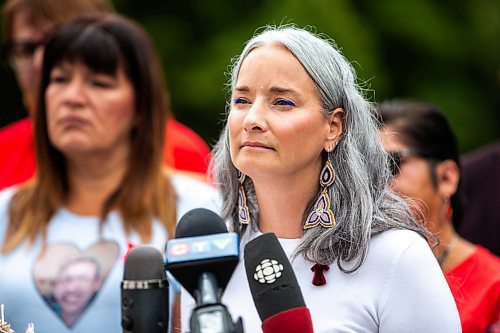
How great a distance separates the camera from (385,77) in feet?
31.8

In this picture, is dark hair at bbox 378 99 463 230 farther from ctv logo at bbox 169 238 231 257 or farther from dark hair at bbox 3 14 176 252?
ctv logo at bbox 169 238 231 257

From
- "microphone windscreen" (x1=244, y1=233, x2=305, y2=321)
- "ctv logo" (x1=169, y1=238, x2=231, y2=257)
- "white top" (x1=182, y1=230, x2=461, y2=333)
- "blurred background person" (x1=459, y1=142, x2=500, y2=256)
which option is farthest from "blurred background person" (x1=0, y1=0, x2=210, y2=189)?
"ctv logo" (x1=169, y1=238, x2=231, y2=257)

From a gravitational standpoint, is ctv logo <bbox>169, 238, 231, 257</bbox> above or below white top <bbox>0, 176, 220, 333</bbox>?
below

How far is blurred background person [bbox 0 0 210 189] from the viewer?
5.86 metres

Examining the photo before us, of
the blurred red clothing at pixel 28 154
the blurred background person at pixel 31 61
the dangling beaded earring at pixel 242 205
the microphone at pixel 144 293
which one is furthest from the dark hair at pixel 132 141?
the microphone at pixel 144 293

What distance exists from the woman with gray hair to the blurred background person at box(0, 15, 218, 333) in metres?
1.43

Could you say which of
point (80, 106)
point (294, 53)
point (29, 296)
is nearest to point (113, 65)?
point (80, 106)

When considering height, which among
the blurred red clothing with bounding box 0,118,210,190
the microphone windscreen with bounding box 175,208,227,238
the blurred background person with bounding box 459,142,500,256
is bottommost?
the microphone windscreen with bounding box 175,208,227,238

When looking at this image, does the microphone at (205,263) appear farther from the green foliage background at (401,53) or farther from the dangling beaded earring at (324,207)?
the green foliage background at (401,53)

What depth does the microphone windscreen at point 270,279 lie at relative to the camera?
2881 millimetres

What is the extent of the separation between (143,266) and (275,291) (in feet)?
1.30

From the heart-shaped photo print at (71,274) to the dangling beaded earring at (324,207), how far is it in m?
1.55

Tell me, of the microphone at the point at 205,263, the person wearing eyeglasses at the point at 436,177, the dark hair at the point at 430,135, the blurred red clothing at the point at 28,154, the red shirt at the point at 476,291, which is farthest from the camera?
the blurred red clothing at the point at 28,154

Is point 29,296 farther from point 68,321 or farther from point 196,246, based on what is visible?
point 196,246
